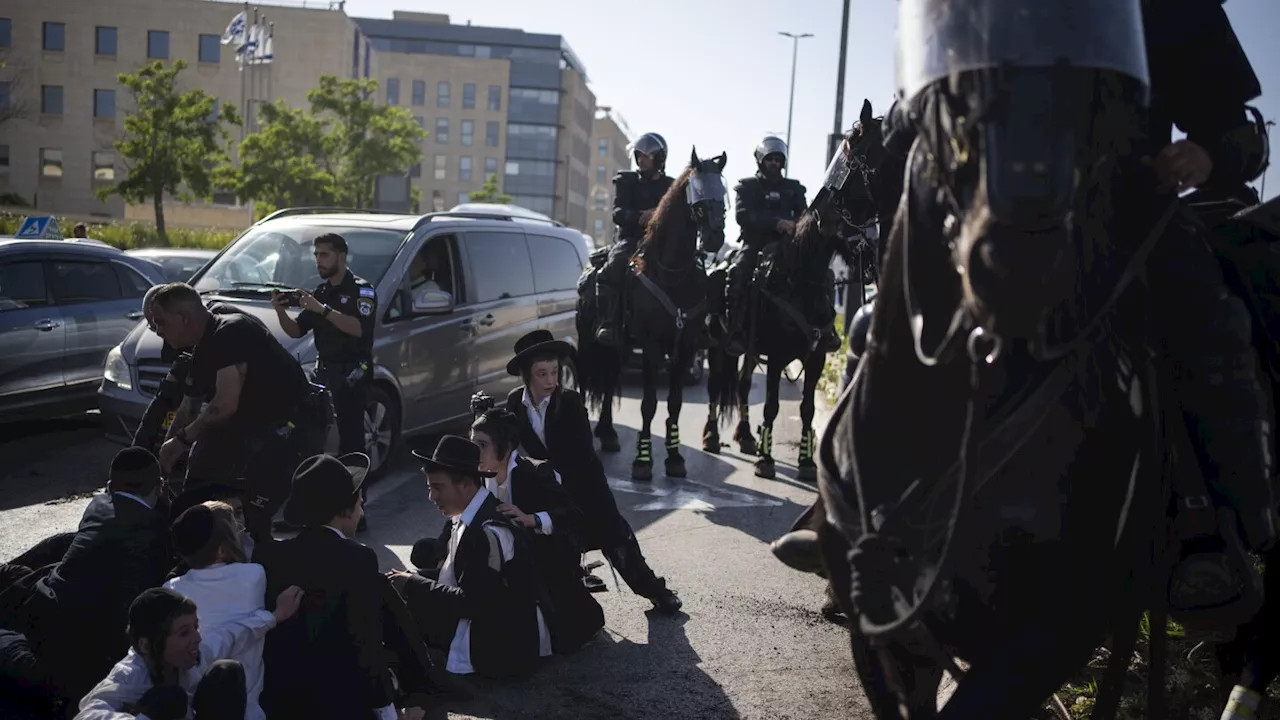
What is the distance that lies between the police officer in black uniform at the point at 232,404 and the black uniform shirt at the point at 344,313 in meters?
1.75

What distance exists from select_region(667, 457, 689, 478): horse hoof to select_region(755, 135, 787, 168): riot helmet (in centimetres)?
294

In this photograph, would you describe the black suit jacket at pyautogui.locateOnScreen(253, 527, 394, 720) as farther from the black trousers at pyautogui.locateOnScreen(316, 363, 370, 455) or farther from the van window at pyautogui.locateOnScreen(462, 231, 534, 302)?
the van window at pyautogui.locateOnScreen(462, 231, 534, 302)

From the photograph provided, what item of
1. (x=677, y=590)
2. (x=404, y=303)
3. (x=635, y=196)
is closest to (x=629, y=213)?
(x=635, y=196)

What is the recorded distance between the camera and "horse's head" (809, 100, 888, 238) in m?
7.47

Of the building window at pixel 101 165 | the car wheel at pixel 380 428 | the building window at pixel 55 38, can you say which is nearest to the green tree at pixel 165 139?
the building window at pixel 101 165

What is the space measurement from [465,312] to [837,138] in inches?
383

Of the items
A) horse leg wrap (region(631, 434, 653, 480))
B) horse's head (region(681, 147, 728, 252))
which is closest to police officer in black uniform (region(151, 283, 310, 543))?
horse leg wrap (region(631, 434, 653, 480))

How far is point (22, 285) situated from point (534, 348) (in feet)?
20.6

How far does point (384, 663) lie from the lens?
4918 millimetres

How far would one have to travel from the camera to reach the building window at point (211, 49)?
75.8m

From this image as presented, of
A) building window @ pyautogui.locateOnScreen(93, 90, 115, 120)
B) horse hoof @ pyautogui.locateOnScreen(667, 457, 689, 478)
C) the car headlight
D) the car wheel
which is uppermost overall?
building window @ pyautogui.locateOnScreen(93, 90, 115, 120)

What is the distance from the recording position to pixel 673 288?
11.4 metres

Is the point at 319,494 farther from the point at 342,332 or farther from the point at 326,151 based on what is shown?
the point at 326,151

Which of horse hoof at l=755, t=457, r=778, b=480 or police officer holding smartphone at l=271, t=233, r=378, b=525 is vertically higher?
police officer holding smartphone at l=271, t=233, r=378, b=525
